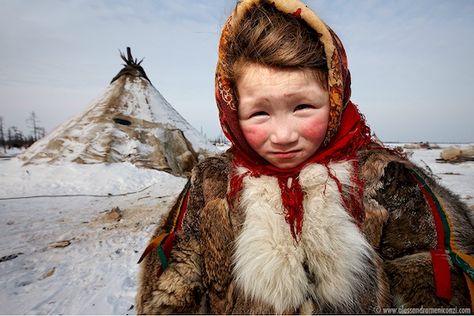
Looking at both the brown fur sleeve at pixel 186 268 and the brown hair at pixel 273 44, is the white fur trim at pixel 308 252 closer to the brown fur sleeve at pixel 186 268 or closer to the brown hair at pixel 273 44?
the brown fur sleeve at pixel 186 268

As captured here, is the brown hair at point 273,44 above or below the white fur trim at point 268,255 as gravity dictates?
above

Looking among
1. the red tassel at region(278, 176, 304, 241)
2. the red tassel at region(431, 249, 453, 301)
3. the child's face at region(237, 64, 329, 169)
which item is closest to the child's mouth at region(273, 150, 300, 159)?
the child's face at region(237, 64, 329, 169)

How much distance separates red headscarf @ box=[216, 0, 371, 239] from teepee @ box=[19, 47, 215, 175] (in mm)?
8982

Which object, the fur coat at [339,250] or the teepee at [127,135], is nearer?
the fur coat at [339,250]

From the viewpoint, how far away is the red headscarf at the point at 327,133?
112cm

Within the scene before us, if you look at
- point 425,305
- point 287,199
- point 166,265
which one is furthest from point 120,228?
point 425,305

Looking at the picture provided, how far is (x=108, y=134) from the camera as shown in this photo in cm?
1015

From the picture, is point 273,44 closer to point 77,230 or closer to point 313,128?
point 313,128

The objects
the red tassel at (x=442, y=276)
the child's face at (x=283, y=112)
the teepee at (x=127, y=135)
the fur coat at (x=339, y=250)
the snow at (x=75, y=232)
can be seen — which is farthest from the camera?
the teepee at (x=127, y=135)

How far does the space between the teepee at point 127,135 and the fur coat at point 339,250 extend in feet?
29.9

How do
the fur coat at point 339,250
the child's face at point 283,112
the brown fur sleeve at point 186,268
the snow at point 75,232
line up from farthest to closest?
the snow at point 75,232 < the brown fur sleeve at point 186,268 < the child's face at point 283,112 < the fur coat at point 339,250

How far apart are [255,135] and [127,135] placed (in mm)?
10283

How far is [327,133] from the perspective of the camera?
3.99 feet

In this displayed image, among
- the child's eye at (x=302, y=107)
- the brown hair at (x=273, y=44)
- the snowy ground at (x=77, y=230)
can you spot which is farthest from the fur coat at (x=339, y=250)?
the snowy ground at (x=77, y=230)
